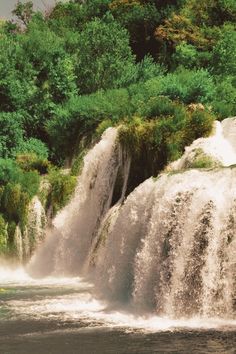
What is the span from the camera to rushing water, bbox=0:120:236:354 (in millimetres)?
14508

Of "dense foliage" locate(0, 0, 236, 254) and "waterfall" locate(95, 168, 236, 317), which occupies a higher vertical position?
"dense foliage" locate(0, 0, 236, 254)

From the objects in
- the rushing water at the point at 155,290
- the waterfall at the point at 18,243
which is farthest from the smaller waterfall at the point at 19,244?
the rushing water at the point at 155,290

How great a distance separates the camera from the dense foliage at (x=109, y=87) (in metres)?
27.3

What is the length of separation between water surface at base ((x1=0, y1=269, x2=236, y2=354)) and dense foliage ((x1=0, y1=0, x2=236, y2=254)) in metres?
8.30

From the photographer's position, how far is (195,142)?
25.4 metres

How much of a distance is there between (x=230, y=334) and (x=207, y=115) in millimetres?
Answer: 12638

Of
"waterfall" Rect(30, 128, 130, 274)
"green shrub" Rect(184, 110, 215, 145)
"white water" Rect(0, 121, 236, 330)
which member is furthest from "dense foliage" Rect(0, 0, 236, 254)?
"white water" Rect(0, 121, 236, 330)

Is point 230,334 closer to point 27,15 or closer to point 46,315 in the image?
point 46,315

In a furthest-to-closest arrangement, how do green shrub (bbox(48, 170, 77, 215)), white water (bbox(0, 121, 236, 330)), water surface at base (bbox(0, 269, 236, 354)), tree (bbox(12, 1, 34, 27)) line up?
1. tree (bbox(12, 1, 34, 27))
2. green shrub (bbox(48, 170, 77, 215))
3. white water (bbox(0, 121, 236, 330))
4. water surface at base (bbox(0, 269, 236, 354))

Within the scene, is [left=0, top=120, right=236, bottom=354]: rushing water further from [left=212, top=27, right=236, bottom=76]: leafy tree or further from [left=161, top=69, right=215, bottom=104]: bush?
[left=212, top=27, right=236, bottom=76]: leafy tree

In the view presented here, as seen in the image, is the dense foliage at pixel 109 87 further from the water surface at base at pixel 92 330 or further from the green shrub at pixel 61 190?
the water surface at base at pixel 92 330

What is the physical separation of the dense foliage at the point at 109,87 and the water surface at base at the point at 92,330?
8.30 m

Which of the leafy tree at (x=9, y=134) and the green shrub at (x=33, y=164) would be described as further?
the leafy tree at (x=9, y=134)

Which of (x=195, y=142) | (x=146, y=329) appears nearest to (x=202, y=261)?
(x=146, y=329)
